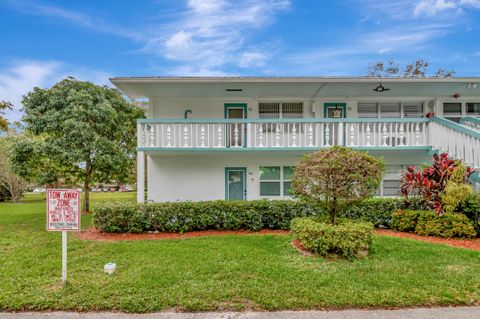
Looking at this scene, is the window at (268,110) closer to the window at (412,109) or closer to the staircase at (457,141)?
the window at (412,109)

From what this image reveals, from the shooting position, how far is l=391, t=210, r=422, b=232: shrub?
8016 millimetres

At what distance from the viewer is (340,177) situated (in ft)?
19.9

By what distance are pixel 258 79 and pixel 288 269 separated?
23.4ft

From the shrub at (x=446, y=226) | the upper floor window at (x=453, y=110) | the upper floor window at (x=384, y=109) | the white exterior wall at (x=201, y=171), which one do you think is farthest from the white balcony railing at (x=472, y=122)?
the shrub at (x=446, y=226)

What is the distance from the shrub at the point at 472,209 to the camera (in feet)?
25.0

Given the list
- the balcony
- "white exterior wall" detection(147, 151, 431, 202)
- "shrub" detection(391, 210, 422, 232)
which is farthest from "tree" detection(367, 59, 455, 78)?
"shrub" detection(391, 210, 422, 232)

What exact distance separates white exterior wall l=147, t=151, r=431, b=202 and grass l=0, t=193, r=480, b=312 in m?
4.56

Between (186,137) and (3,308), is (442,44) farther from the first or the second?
(3,308)

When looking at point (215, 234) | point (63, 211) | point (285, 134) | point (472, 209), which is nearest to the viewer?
point (63, 211)

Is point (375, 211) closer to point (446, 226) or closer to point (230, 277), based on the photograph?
point (446, 226)

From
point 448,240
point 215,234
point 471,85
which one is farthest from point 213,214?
point 471,85

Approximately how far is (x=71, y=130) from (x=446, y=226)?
41.5ft

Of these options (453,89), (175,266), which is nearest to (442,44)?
(453,89)

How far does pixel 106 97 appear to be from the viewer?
38.5 feet
